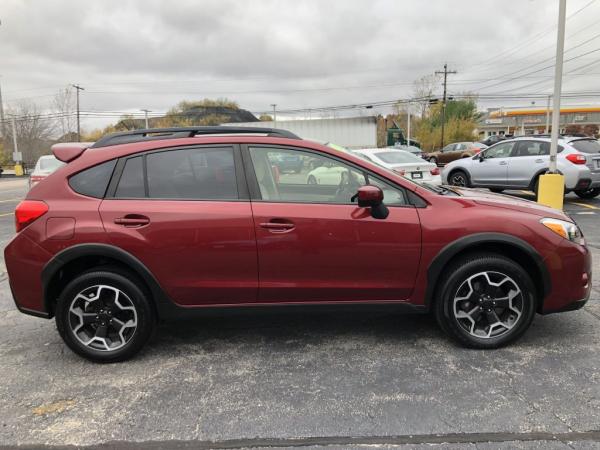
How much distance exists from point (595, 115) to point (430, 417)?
96654 millimetres

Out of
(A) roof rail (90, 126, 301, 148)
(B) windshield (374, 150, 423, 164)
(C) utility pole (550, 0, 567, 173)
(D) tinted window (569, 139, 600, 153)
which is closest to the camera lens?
(A) roof rail (90, 126, 301, 148)

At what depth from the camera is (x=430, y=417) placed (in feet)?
8.95

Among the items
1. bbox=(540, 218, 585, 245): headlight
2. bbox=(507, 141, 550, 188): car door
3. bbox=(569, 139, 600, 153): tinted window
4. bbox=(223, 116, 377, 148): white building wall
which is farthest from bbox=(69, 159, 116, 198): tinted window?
bbox=(223, 116, 377, 148): white building wall

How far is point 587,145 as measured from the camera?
1087cm

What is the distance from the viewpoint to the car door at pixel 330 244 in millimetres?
3344

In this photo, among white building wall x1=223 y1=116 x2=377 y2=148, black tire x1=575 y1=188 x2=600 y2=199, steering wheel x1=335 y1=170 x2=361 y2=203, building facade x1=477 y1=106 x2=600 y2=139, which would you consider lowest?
black tire x1=575 y1=188 x2=600 y2=199

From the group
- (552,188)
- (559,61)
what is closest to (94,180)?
(552,188)

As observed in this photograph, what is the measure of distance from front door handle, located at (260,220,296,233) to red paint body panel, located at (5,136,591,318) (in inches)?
0.6

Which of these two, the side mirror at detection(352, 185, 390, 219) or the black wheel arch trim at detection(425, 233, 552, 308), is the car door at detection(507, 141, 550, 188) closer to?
the black wheel arch trim at detection(425, 233, 552, 308)

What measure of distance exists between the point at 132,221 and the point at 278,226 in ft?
3.40

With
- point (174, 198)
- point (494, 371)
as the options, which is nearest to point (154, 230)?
point (174, 198)

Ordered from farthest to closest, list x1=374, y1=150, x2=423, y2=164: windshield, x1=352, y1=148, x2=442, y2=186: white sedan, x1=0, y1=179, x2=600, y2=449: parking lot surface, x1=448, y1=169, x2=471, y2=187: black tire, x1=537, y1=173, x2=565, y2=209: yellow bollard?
1. x1=448, y1=169, x2=471, y2=187: black tire
2. x1=374, y1=150, x2=423, y2=164: windshield
3. x1=352, y1=148, x2=442, y2=186: white sedan
4. x1=537, y1=173, x2=565, y2=209: yellow bollard
5. x1=0, y1=179, x2=600, y2=449: parking lot surface

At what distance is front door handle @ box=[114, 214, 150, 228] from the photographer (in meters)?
3.34

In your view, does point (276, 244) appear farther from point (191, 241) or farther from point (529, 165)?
point (529, 165)
